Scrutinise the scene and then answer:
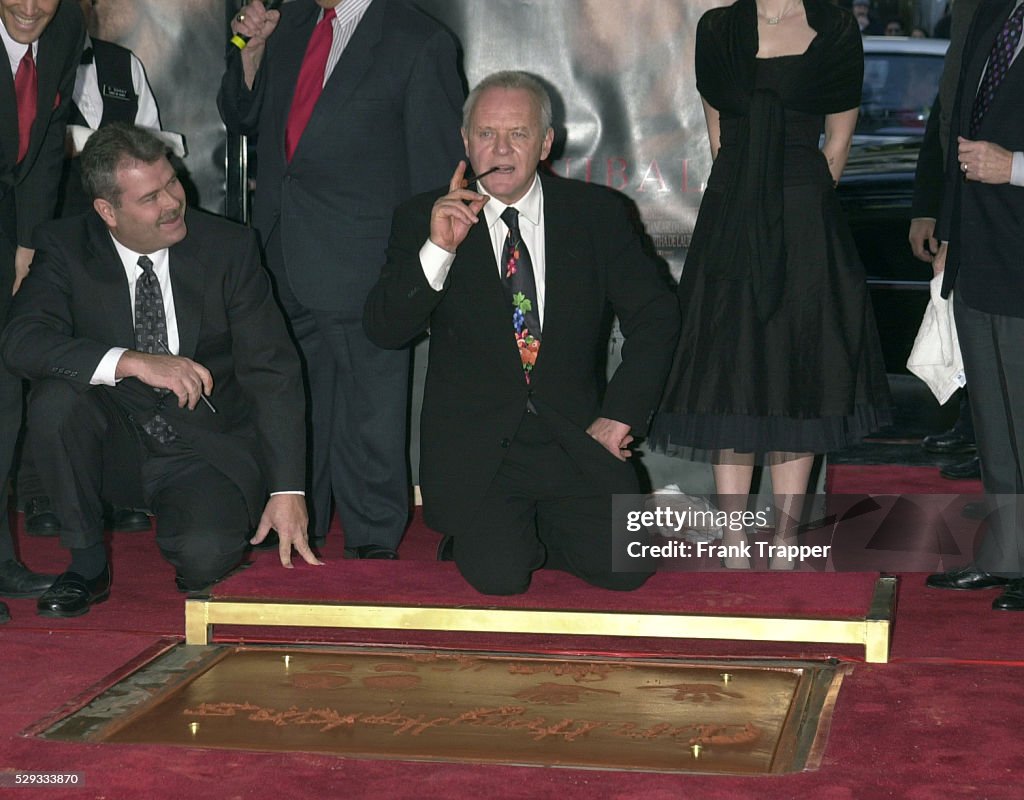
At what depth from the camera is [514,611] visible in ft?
9.95

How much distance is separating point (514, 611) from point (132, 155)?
1416 millimetres

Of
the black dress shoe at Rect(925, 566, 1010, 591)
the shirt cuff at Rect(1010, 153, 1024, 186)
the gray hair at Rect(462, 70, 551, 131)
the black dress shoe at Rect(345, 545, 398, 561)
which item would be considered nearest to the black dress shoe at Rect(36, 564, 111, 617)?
the black dress shoe at Rect(345, 545, 398, 561)

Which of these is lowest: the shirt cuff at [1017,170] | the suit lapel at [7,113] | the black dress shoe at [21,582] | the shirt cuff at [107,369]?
the black dress shoe at [21,582]

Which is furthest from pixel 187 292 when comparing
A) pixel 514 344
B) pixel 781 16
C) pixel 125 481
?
pixel 781 16

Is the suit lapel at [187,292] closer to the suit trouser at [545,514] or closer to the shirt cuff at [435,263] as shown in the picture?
the shirt cuff at [435,263]

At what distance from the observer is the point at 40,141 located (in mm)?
3557

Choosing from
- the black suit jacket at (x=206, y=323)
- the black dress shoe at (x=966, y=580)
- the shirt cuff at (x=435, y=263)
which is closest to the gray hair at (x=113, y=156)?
the black suit jacket at (x=206, y=323)

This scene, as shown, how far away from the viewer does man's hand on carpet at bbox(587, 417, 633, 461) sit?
340cm

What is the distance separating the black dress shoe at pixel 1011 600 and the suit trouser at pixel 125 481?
1.82m

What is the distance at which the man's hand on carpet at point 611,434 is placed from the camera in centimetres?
340

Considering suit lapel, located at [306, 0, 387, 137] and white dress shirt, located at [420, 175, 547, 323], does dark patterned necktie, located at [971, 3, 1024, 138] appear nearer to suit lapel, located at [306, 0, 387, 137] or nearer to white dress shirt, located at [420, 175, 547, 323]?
white dress shirt, located at [420, 175, 547, 323]

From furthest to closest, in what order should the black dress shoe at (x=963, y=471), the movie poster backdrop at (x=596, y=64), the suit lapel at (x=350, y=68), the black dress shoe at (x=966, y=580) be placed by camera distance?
the black dress shoe at (x=963, y=471) < the movie poster backdrop at (x=596, y=64) < the suit lapel at (x=350, y=68) < the black dress shoe at (x=966, y=580)

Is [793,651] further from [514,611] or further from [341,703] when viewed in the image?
[341,703]

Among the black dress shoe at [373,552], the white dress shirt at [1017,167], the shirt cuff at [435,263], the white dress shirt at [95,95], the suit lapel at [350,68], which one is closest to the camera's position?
the shirt cuff at [435,263]
